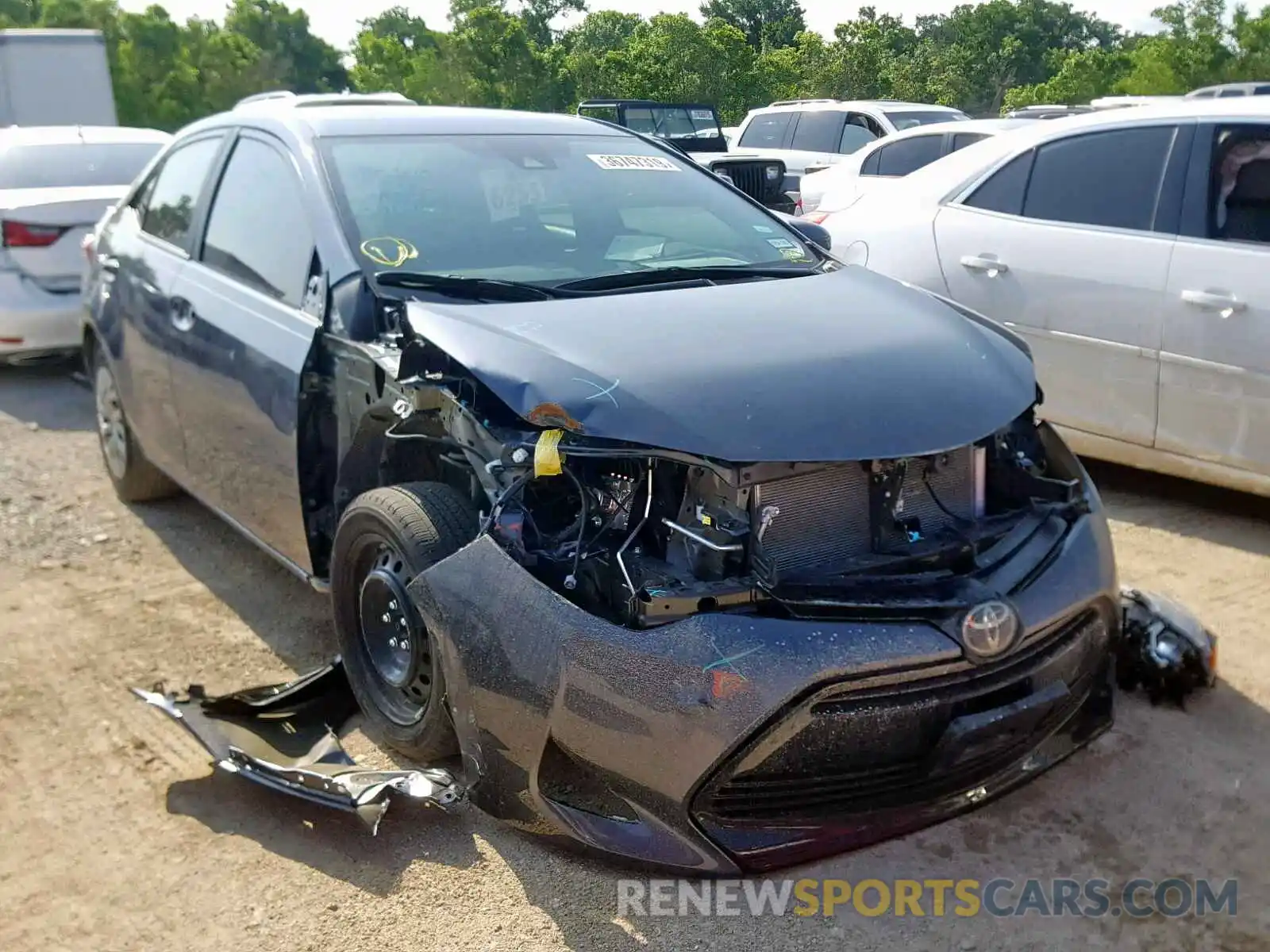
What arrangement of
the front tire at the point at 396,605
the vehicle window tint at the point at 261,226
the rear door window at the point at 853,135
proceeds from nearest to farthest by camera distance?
the front tire at the point at 396,605 → the vehicle window tint at the point at 261,226 → the rear door window at the point at 853,135

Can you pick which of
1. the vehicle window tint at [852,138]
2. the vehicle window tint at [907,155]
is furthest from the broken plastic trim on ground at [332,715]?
the vehicle window tint at [852,138]

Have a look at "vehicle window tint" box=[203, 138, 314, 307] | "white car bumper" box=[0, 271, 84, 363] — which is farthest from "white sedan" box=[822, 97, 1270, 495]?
"white car bumper" box=[0, 271, 84, 363]

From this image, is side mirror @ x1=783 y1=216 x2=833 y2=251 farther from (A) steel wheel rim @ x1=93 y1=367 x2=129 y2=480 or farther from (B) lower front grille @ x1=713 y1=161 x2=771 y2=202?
(B) lower front grille @ x1=713 y1=161 x2=771 y2=202

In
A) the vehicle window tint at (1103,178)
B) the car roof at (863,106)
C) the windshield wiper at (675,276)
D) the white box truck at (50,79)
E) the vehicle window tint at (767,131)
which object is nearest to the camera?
the windshield wiper at (675,276)

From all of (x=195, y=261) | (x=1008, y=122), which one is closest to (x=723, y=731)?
(x=195, y=261)

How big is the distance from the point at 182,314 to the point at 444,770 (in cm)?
202

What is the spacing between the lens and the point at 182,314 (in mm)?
4219

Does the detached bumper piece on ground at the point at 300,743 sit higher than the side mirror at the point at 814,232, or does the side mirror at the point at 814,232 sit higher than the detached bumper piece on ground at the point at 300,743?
the side mirror at the point at 814,232

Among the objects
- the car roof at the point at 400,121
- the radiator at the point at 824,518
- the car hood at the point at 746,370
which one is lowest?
the radiator at the point at 824,518

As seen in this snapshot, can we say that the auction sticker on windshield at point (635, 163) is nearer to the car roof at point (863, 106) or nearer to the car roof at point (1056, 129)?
the car roof at point (1056, 129)

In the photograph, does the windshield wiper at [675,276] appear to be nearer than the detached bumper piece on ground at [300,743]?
No

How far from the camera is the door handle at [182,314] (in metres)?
4.14

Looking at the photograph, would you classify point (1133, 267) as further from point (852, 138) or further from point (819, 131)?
point (819, 131)

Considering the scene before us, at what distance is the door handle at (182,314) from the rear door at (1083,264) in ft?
10.4
